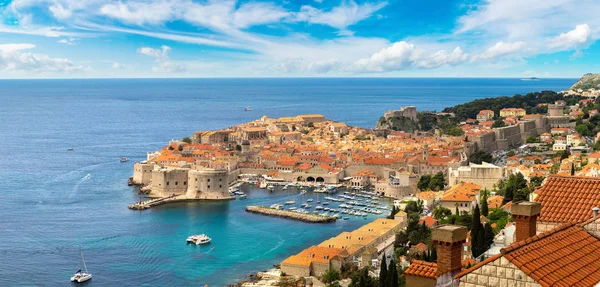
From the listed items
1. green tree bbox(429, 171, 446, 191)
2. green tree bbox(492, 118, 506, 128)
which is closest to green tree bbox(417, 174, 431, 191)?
green tree bbox(429, 171, 446, 191)

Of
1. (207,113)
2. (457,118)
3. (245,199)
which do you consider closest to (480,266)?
(245,199)

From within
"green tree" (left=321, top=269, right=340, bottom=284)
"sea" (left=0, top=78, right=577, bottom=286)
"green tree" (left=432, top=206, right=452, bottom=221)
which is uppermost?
"green tree" (left=432, top=206, right=452, bottom=221)

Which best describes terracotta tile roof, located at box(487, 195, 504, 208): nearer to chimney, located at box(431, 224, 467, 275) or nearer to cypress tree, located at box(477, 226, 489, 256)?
cypress tree, located at box(477, 226, 489, 256)

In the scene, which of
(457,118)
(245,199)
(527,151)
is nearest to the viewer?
(245,199)

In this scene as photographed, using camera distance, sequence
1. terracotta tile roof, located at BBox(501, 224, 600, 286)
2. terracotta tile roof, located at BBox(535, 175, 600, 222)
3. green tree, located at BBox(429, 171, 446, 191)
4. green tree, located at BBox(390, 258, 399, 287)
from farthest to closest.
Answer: green tree, located at BBox(429, 171, 446, 191) → green tree, located at BBox(390, 258, 399, 287) → terracotta tile roof, located at BBox(535, 175, 600, 222) → terracotta tile roof, located at BBox(501, 224, 600, 286)

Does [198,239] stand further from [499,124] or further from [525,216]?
[499,124]

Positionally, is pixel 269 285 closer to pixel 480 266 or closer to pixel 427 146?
pixel 480 266

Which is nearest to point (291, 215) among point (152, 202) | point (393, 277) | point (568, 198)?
point (152, 202)
